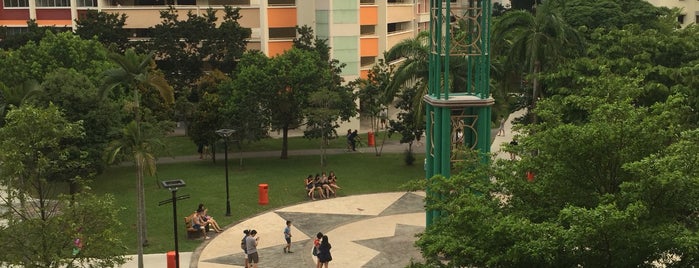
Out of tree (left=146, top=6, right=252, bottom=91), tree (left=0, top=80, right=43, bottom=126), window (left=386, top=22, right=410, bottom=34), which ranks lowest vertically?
tree (left=0, top=80, right=43, bottom=126)

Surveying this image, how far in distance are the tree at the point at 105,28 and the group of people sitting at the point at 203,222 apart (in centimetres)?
2808

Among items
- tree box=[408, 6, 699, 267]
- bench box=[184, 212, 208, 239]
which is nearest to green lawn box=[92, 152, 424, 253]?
bench box=[184, 212, 208, 239]

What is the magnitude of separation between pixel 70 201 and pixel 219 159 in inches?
985

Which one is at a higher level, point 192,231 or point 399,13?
point 399,13

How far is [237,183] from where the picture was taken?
37.2 meters

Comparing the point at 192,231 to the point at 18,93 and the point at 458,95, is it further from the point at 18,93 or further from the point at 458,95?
the point at 458,95

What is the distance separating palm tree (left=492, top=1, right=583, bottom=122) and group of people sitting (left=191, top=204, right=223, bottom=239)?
46.5 feet

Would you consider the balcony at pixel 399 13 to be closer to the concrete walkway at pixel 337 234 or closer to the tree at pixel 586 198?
the concrete walkway at pixel 337 234

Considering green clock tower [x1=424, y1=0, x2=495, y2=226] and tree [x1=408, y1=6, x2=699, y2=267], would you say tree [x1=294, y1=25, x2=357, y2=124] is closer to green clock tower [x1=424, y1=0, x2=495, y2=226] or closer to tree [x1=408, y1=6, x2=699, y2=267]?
green clock tower [x1=424, y1=0, x2=495, y2=226]

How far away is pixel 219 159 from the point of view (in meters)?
43.4

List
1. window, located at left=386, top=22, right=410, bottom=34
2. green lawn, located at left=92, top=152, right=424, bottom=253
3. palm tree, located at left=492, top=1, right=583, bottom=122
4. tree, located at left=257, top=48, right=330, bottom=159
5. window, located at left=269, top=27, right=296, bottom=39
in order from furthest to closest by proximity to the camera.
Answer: window, located at left=386, top=22, right=410, bottom=34, window, located at left=269, top=27, right=296, bottom=39, tree, located at left=257, top=48, right=330, bottom=159, palm tree, located at left=492, top=1, right=583, bottom=122, green lawn, located at left=92, top=152, right=424, bottom=253

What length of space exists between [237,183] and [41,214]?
19.2 meters

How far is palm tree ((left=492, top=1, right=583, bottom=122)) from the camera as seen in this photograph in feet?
106

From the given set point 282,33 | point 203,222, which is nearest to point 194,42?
point 282,33
